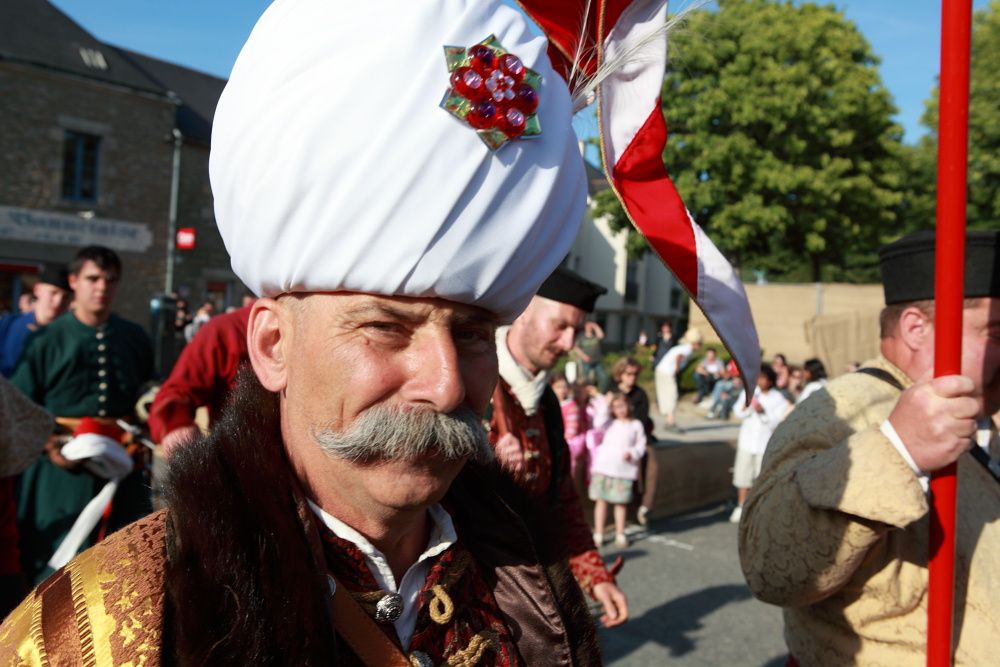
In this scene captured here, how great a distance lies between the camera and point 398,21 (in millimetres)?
1255

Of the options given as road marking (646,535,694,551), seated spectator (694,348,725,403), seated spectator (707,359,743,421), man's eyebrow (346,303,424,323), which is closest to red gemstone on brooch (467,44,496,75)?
man's eyebrow (346,303,424,323)

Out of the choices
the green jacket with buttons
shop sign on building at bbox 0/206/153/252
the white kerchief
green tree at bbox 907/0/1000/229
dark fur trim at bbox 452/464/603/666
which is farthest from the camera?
green tree at bbox 907/0/1000/229

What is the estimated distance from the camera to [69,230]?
73.8 feet

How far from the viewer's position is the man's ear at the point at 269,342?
4.59 ft

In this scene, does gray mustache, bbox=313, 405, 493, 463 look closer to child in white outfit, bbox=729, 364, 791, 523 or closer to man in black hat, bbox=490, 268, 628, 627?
man in black hat, bbox=490, 268, 628, 627

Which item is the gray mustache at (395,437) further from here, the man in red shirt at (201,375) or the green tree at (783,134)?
the green tree at (783,134)

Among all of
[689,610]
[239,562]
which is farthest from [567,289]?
[689,610]

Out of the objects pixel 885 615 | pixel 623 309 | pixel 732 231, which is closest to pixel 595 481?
pixel 885 615

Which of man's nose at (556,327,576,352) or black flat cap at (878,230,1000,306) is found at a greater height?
black flat cap at (878,230,1000,306)

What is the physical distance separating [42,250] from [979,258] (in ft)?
78.8

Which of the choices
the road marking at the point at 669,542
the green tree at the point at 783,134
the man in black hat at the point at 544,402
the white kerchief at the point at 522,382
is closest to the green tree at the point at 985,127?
the green tree at the point at 783,134

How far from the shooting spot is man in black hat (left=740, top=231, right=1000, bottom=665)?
5.97 feet

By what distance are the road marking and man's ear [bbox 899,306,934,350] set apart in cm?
559

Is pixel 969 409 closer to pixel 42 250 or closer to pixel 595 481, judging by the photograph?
pixel 595 481
